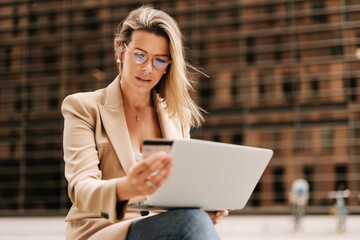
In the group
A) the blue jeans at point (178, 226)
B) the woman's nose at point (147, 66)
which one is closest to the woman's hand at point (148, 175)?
the blue jeans at point (178, 226)

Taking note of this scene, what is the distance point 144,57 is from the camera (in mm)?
1992

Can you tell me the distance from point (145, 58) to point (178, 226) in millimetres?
797

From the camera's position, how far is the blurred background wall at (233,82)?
2248 centimetres

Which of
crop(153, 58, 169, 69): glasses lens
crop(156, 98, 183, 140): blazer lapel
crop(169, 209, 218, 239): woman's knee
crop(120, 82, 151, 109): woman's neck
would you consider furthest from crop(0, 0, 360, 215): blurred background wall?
crop(169, 209, 218, 239): woman's knee

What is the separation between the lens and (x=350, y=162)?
22.0m

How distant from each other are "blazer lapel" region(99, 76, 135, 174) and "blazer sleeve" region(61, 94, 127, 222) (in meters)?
0.06

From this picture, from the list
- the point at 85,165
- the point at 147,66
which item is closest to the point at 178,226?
the point at 85,165

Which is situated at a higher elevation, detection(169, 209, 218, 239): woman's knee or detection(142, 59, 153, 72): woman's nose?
detection(142, 59, 153, 72): woman's nose

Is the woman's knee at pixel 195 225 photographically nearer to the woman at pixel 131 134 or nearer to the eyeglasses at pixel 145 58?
the woman at pixel 131 134

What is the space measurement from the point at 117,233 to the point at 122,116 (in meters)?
0.56

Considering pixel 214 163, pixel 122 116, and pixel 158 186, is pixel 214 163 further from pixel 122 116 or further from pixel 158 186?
pixel 122 116

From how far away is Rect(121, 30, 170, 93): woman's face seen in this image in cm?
199

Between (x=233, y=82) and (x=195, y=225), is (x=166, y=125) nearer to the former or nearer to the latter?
(x=195, y=225)

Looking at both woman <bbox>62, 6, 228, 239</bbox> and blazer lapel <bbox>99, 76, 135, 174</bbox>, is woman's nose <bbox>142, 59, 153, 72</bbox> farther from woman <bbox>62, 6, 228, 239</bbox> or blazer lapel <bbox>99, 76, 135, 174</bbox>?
blazer lapel <bbox>99, 76, 135, 174</bbox>
